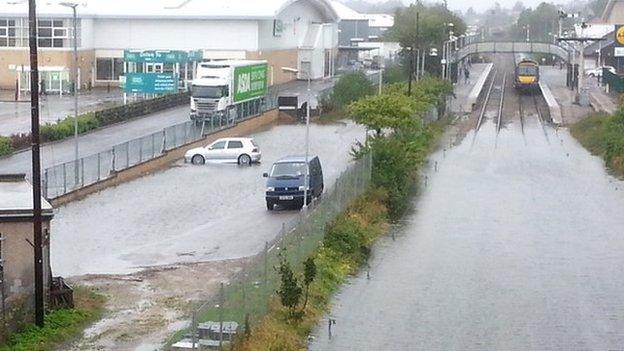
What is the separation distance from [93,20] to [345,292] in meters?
52.7

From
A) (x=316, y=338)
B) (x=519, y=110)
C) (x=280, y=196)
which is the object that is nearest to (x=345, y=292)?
(x=316, y=338)

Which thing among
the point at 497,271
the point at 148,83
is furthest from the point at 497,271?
the point at 148,83

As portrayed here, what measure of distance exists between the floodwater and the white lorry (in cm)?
1256

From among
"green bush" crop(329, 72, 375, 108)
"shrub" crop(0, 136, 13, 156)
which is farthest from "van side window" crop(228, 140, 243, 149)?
"green bush" crop(329, 72, 375, 108)

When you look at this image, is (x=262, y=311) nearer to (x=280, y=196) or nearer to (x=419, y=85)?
(x=280, y=196)

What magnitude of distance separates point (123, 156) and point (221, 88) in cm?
1372

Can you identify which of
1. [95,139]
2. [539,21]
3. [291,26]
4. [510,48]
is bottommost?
[95,139]

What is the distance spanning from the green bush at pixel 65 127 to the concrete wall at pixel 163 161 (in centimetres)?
464

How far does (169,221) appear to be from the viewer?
27.3 m

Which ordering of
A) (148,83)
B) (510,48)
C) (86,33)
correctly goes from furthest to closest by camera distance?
(510,48)
(86,33)
(148,83)

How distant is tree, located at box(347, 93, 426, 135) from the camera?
3888 centimetres

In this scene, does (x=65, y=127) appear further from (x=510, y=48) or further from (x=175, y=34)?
(x=510, y=48)

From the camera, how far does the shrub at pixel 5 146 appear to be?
3700cm

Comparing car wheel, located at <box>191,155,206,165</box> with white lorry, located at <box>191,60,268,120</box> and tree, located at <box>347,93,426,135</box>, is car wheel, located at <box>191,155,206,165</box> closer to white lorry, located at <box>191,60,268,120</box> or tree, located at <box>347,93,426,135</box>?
tree, located at <box>347,93,426,135</box>
